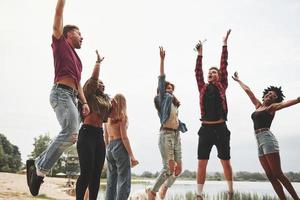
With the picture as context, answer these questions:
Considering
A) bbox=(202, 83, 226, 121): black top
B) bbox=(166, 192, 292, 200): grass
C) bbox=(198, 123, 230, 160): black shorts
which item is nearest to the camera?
bbox=(198, 123, 230, 160): black shorts

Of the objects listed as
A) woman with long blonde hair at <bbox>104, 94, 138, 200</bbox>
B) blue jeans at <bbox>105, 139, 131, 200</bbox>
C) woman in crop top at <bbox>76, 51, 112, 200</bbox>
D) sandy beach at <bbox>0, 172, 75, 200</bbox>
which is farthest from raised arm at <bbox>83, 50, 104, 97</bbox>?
sandy beach at <bbox>0, 172, 75, 200</bbox>

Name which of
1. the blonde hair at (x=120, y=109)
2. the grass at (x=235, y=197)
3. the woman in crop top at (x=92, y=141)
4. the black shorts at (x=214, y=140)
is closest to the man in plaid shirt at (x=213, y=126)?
the black shorts at (x=214, y=140)

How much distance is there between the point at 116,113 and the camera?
5.27 metres

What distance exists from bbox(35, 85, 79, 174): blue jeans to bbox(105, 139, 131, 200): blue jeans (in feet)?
4.57

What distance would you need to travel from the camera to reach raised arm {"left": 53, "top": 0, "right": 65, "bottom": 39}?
12.9 ft

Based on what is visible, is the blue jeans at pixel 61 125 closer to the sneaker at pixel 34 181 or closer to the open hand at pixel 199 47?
the sneaker at pixel 34 181

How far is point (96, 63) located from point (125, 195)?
215cm

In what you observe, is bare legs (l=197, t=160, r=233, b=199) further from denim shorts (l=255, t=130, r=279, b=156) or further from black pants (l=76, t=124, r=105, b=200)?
black pants (l=76, t=124, r=105, b=200)

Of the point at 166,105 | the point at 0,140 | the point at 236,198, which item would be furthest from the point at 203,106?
the point at 0,140

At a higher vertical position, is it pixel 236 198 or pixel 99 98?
pixel 99 98

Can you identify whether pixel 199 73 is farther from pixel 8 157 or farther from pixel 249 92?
pixel 8 157

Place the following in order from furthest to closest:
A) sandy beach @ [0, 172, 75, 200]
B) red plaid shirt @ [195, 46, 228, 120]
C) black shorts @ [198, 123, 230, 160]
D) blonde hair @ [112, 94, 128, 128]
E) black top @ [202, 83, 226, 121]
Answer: sandy beach @ [0, 172, 75, 200] < red plaid shirt @ [195, 46, 228, 120] < black top @ [202, 83, 226, 121] < black shorts @ [198, 123, 230, 160] < blonde hair @ [112, 94, 128, 128]

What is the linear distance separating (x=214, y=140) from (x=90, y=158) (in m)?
2.37

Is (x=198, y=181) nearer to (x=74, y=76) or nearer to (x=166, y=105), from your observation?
(x=166, y=105)
